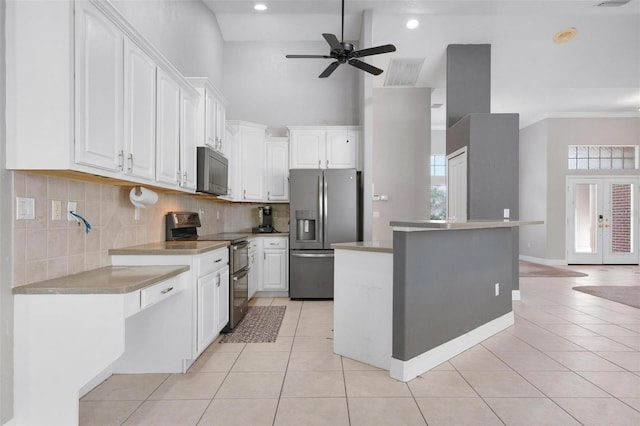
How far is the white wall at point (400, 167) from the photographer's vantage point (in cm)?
699

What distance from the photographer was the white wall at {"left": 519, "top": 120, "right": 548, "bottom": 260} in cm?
852

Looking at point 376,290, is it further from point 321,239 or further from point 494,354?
point 321,239

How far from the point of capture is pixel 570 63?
6027 mm

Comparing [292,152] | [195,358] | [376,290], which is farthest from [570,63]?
[195,358]

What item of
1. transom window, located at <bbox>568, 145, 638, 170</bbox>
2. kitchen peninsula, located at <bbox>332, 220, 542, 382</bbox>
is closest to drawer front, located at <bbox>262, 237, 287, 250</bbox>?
kitchen peninsula, located at <bbox>332, 220, 542, 382</bbox>

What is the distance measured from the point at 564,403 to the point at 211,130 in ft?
12.0

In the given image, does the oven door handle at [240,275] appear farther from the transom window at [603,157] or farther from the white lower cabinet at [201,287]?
the transom window at [603,157]

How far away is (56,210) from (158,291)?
741 millimetres

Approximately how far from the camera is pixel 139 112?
8.01ft

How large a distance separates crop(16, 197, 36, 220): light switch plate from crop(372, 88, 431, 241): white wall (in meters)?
5.65

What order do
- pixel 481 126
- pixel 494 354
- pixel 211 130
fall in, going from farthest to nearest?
pixel 481 126
pixel 211 130
pixel 494 354

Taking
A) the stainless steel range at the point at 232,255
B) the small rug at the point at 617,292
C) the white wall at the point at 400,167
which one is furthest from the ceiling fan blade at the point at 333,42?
the small rug at the point at 617,292

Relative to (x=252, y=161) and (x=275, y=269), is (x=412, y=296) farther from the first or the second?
(x=252, y=161)

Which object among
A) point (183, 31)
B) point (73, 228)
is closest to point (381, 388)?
point (73, 228)
